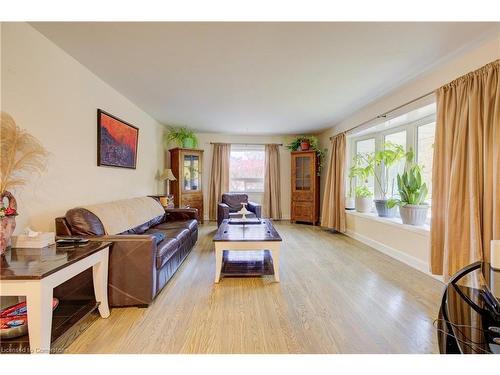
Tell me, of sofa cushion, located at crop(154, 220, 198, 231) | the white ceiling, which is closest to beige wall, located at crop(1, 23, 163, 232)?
the white ceiling

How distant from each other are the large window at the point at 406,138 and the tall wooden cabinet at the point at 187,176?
3537 mm

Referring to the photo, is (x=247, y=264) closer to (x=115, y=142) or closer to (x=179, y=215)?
(x=179, y=215)

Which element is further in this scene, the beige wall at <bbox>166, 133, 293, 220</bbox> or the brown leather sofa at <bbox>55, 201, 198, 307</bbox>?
the beige wall at <bbox>166, 133, 293, 220</bbox>

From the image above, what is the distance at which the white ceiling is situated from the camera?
190cm

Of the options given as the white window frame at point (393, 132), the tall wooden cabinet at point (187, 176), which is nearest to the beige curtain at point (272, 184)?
the tall wooden cabinet at point (187, 176)

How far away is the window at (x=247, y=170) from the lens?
6.39m

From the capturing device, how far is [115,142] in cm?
321

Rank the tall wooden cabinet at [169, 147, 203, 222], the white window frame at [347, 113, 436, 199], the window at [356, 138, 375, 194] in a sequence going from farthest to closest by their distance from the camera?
the tall wooden cabinet at [169, 147, 203, 222] < the window at [356, 138, 375, 194] < the white window frame at [347, 113, 436, 199]

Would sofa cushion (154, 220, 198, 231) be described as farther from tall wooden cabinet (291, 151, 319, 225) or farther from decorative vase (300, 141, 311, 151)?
decorative vase (300, 141, 311, 151)

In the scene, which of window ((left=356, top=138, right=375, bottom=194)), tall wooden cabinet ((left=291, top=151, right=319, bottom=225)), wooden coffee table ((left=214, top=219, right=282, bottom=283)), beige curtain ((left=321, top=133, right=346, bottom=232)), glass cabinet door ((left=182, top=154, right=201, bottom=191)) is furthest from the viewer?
tall wooden cabinet ((left=291, top=151, right=319, bottom=225))

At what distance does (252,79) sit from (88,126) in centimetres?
198

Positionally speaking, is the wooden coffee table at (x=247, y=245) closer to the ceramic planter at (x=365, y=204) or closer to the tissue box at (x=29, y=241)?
the tissue box at (x=29, y=241)

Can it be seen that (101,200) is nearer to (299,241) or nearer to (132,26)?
(132,26)

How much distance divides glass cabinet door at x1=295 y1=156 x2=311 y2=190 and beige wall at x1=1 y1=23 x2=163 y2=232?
13.6 ft
